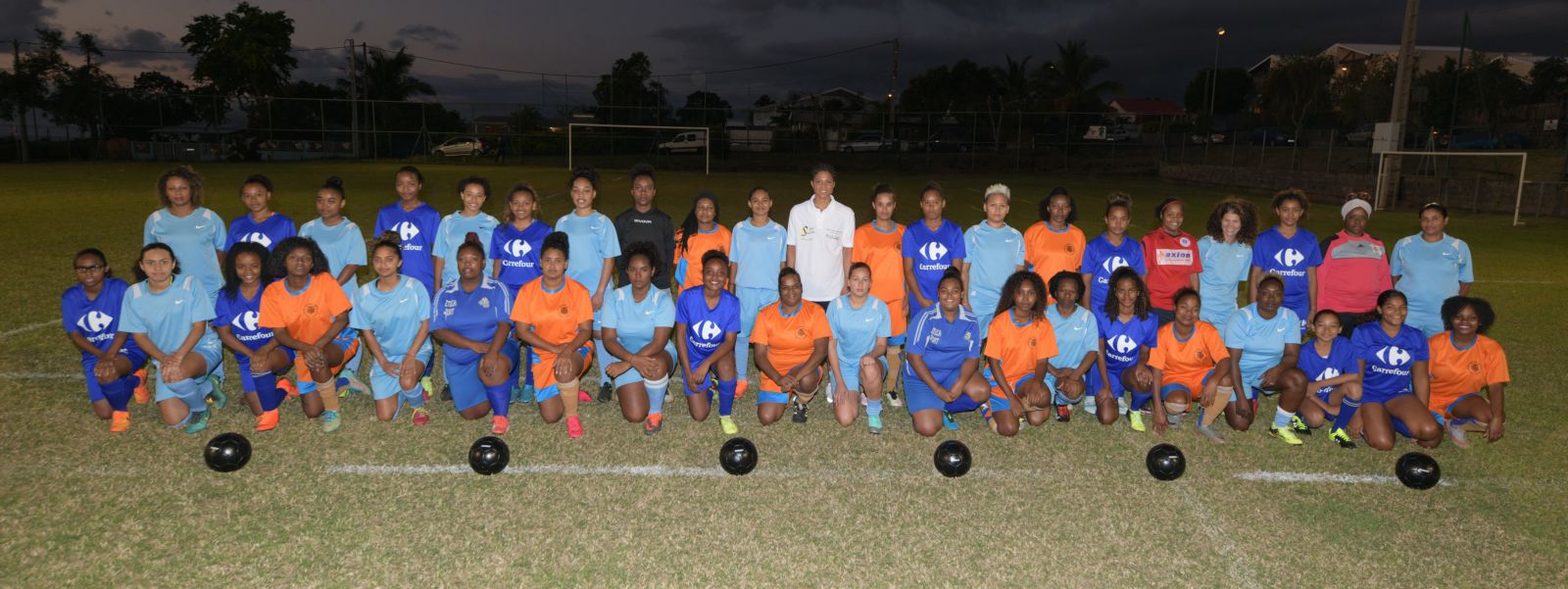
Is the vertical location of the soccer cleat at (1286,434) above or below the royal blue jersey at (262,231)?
below

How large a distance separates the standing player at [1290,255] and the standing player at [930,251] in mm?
2419

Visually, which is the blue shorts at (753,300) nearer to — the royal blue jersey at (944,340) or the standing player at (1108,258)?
the royal blue jersey at (944,340)

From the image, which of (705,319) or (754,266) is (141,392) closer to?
(705,319)

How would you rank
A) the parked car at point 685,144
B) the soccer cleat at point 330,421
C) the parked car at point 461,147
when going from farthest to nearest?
the parked car at point 685,144 < the parked car at point 461,147 < the soccer cleat at point 330,421

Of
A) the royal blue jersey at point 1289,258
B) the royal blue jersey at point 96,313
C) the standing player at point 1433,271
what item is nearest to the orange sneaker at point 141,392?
the royal blue jersey at point 96,313

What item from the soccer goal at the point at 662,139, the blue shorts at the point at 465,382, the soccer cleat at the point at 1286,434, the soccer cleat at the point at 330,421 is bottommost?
the soccer cleat at the point at 330,421

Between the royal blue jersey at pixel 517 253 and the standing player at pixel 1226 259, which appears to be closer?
the standing player at pixel 1226 259

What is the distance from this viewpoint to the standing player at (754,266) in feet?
21.9

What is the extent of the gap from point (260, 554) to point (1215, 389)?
5903mm

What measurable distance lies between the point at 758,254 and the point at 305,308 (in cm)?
333

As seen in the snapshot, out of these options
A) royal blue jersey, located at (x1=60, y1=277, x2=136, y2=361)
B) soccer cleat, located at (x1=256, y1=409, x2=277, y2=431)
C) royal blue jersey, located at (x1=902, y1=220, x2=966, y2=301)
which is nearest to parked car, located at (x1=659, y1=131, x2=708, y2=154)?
royal blue jersey, located at (x1=902, y1=220, x2=966, y2=301)

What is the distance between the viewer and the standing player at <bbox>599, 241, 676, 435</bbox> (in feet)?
19.4

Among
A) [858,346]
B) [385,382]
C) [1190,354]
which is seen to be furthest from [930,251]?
[385,382]

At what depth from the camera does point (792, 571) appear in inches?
158
